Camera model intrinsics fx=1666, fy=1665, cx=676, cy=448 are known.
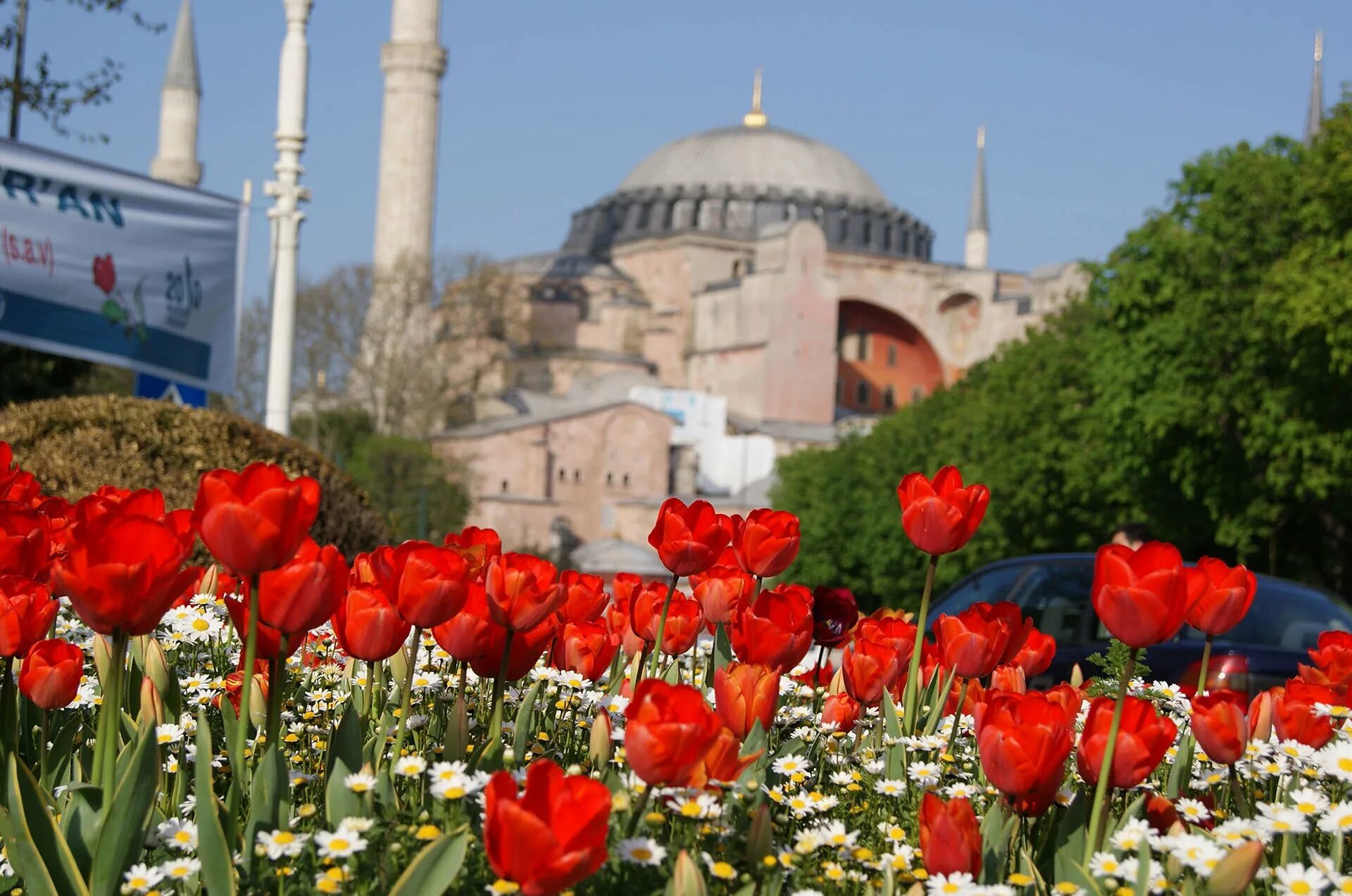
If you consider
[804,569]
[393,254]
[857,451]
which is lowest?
[804,569]

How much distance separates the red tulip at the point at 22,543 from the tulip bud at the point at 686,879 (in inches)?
53.6

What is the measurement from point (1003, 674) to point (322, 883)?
160 centimetres

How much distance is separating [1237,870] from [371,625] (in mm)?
1295

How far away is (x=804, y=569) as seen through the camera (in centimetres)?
4150

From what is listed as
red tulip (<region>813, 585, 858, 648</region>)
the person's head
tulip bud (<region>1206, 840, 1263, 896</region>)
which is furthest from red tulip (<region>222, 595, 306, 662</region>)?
the person's head

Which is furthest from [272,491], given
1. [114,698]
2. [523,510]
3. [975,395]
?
[523,510]

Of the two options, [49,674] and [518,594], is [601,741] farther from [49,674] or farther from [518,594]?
[49,674]

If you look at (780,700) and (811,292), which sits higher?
(811,292)

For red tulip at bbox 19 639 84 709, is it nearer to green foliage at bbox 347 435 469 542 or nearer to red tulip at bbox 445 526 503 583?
red tulip at bbox 445 526 503 583

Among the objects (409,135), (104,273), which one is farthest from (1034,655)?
(409,135)

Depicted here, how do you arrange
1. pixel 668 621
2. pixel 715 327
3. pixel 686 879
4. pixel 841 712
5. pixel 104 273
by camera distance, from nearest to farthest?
pixel 686 879 → pixel 841 712 → pixel 668 621 → pixel 104 273 → pixel 715 327

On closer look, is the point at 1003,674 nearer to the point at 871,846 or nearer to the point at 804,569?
the point at 871,846

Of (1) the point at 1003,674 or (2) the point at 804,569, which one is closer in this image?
(1) the point at 1003,674

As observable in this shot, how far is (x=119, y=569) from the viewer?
2.27 meters
